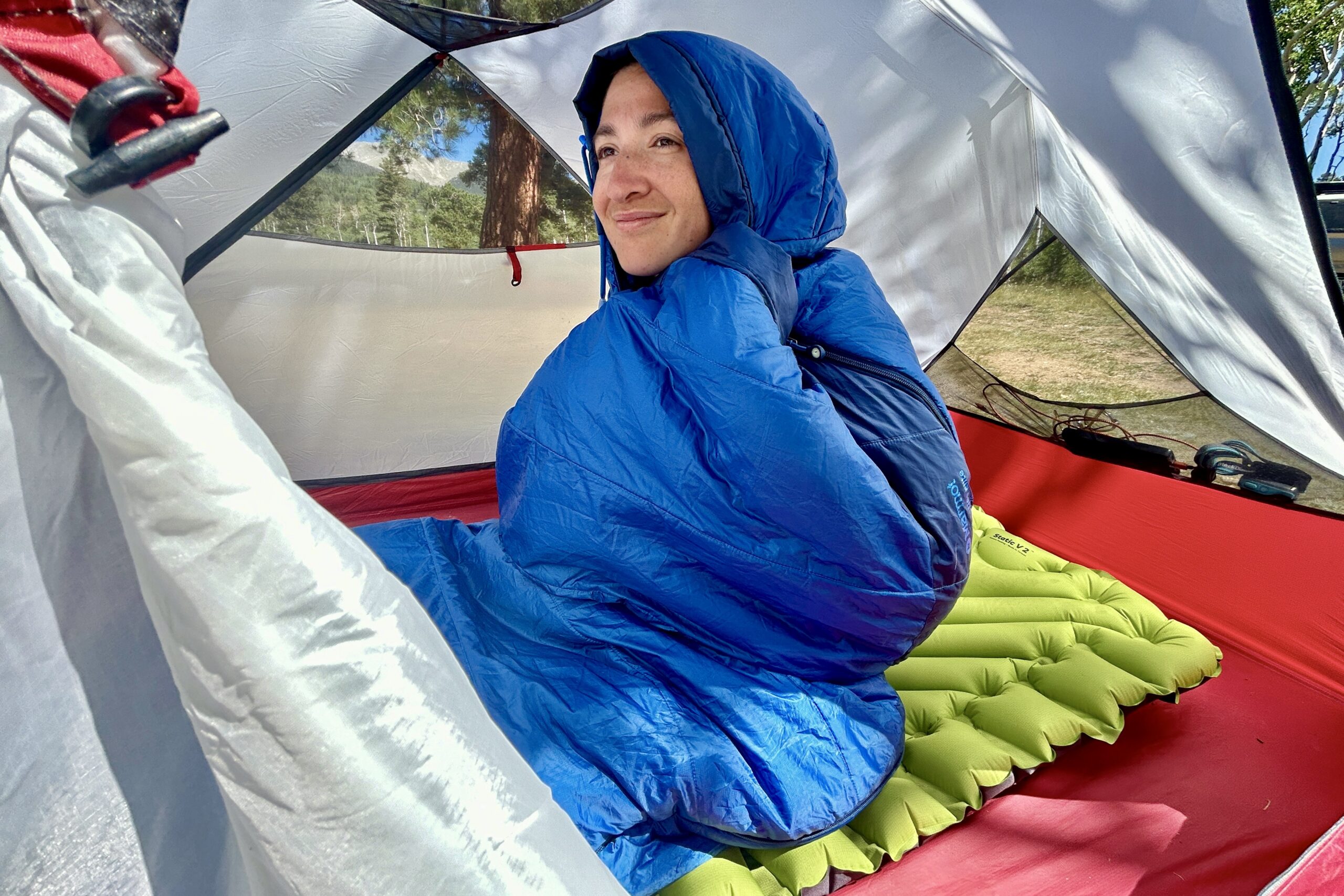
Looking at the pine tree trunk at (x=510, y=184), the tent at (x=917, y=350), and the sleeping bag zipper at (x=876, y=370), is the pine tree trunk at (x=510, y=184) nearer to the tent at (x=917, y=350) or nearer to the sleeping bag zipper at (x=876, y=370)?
the tent at (x=917, y=350)

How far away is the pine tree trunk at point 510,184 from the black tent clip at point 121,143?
1603 millimetres

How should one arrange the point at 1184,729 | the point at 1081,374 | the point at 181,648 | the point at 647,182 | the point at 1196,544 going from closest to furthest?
the point at 181,648, the point at 647,182, the point at 1184,729, the point at 1196,544, the point at 1081,374

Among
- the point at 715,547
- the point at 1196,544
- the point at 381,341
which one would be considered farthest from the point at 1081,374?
the point at 381,341

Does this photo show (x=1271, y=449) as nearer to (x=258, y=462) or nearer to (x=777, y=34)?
(x=777, y=34)

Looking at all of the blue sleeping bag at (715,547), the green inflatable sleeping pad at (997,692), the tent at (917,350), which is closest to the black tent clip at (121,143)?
the tent at (917,350)

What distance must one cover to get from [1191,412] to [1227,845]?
0.88 m

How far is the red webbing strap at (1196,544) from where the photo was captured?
1444 millimetres

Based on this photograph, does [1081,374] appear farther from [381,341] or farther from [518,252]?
[381,341]

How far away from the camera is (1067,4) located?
1.42 m

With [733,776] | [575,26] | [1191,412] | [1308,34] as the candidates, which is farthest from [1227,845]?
[1308,34]

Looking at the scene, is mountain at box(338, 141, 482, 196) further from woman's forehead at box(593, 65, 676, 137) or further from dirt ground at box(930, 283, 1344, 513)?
dirt ground at box(930, 283, 1344, 513)

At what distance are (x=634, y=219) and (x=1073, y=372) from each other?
1203 millimetres

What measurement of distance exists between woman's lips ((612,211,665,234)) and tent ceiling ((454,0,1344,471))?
830 millimetres

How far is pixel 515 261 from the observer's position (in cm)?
222
